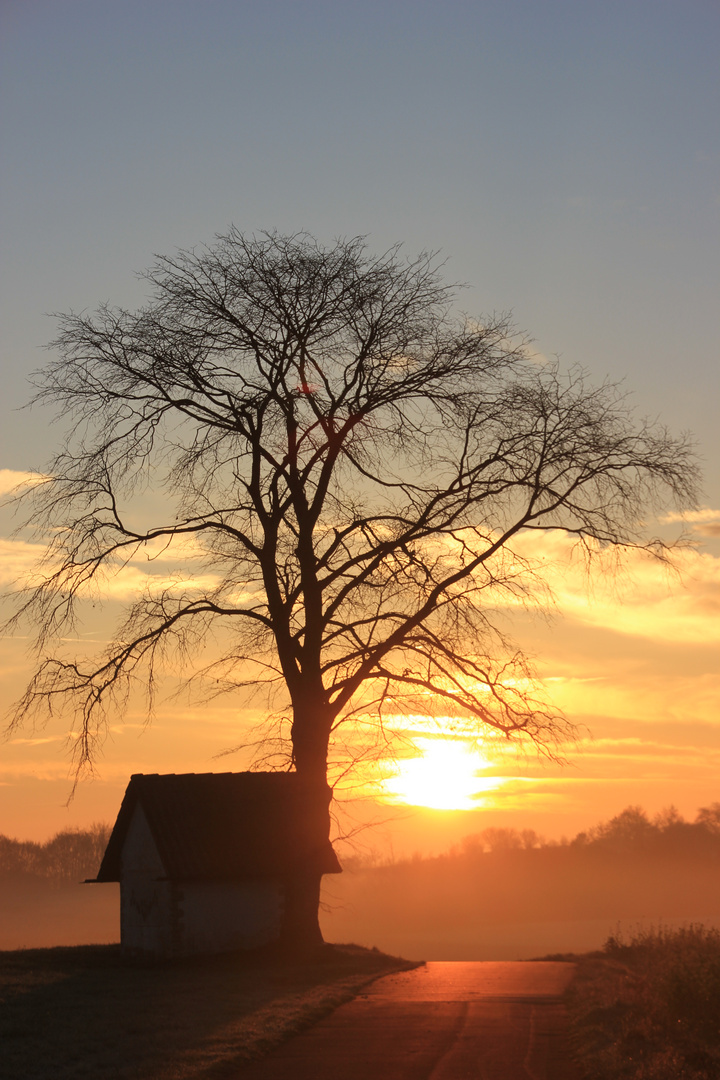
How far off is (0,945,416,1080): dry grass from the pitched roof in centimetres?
228

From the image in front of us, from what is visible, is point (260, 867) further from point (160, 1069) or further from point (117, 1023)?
point (160, 1069)

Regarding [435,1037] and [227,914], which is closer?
[435,1037]

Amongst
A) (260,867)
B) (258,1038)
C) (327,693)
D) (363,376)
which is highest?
(363,376)

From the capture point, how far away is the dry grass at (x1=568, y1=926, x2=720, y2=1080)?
1199 centimetres

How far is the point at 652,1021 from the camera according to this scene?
14.8m

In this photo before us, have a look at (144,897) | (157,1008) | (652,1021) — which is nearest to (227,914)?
(144,897)

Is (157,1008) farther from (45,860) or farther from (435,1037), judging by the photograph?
(45,860)

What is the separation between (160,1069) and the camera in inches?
469

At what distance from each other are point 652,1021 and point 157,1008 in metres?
→ 7.74

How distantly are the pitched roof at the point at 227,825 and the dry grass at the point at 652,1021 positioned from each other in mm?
8029

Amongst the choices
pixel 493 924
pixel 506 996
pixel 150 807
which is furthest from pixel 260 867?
pixel 493 924

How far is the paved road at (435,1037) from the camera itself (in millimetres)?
12016

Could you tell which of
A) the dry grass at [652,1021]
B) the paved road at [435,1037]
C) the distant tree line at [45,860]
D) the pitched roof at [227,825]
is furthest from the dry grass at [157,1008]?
the distant tree line at [45,860]

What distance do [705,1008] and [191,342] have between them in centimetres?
1869
